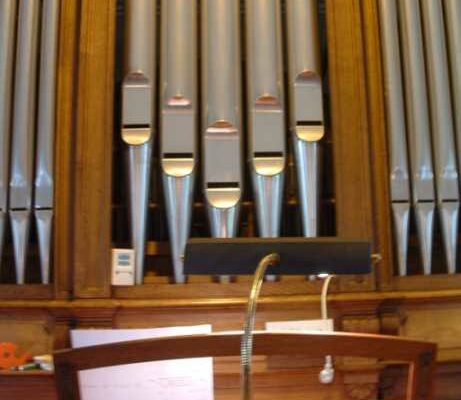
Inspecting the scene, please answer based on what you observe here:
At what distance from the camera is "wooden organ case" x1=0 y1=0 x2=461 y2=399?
3020mm

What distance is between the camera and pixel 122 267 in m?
3.05

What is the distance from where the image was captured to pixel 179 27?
3305 millimetres

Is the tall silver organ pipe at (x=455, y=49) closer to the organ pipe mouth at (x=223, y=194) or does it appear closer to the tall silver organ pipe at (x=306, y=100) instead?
the tall silver organ pipe at (x=306, y=100)

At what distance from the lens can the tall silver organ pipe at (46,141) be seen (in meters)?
3.09

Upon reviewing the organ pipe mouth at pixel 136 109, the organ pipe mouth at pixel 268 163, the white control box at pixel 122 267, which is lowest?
the white control box at pixel 122 267

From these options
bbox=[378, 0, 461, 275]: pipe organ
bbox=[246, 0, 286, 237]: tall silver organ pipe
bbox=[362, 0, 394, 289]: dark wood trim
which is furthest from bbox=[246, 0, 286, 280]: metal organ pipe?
bbox=[378, 0, 461, 275]: pipe organ

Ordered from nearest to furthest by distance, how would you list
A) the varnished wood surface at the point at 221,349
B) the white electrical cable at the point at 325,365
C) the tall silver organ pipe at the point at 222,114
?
the varnished wood surface at the point at 221,349
the white electrical cable at the point at 325,365
the tall silver organ pipe at the point at 222,114

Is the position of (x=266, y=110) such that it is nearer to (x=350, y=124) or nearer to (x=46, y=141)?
(x=350, y=124)

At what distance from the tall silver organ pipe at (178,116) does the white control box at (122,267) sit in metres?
0.21

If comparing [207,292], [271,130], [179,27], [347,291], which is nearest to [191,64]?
[179,27]

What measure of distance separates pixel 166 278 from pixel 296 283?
0.64 m

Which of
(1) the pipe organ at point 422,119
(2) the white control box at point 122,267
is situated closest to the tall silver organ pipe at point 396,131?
(1) the pipe organ at point 422,119

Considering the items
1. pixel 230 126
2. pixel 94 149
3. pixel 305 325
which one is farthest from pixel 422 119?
pixel 94 149

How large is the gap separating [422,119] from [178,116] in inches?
47.9
